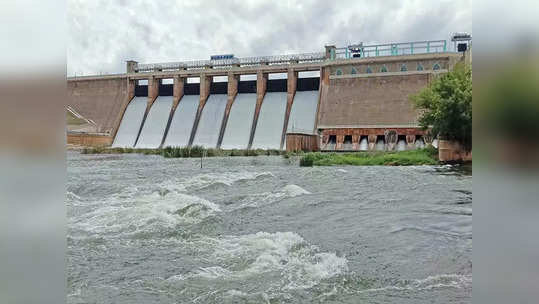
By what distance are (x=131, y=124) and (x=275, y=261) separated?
3917 cm

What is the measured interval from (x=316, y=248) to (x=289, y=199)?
4.78 meters

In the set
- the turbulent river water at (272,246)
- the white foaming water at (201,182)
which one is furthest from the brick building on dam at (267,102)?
the turbulent river water at (272,246)

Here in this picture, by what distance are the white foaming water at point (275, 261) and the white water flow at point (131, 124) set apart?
36649mm

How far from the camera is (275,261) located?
19.7ft

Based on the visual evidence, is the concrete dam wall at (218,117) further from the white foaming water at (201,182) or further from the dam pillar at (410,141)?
the white foaming water at (201,182)

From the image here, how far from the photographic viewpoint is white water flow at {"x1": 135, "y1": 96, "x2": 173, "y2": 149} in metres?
41.1

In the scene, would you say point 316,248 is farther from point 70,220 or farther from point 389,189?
point 389,189

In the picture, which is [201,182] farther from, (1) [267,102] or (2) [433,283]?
(1) [267,102]

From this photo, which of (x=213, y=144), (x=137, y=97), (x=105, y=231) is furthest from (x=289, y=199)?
(x=137, y=97)

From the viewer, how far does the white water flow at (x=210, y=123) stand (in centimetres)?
3906

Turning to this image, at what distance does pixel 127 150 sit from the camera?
121ft

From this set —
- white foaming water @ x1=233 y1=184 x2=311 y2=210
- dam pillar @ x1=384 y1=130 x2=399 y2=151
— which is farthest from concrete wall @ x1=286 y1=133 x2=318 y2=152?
white foaming water @ x1=233 y1=184 x2=311 y2=210

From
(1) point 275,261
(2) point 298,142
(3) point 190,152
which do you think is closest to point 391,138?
(2) point 298,142
